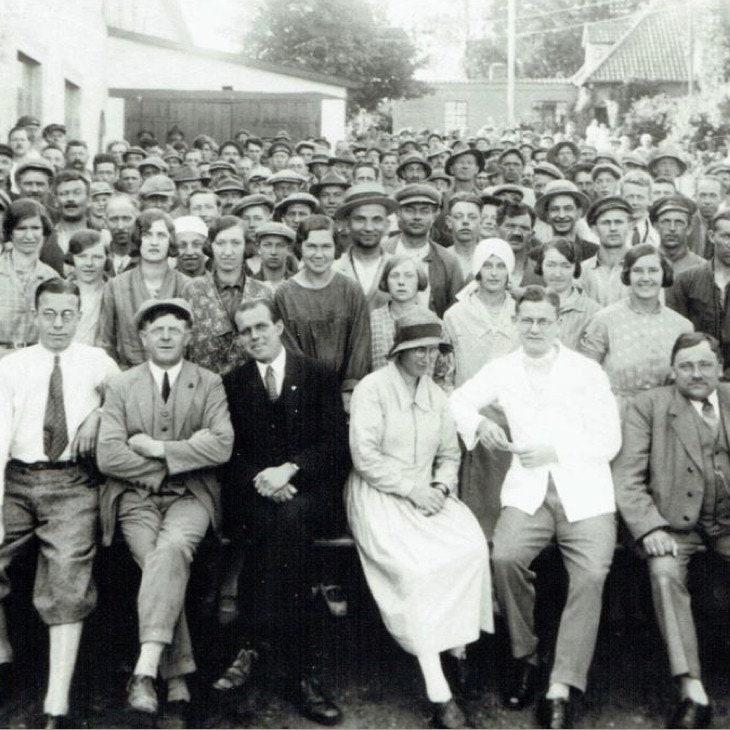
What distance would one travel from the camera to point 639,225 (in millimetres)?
7484

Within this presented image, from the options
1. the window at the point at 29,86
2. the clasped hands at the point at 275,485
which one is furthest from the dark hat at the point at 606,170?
the window at the point at 29,86

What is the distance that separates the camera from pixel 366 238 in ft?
20.8

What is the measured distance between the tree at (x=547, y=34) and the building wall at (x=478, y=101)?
790 centimetres

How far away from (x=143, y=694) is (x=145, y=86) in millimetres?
19806

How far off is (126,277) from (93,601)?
2.14 m

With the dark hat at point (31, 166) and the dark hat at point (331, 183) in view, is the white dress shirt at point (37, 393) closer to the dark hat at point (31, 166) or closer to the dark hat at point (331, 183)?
the dark hat at point (31, 166)

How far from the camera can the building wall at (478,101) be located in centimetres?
4738

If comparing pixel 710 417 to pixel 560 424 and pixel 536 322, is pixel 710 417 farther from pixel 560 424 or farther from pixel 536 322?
pixel 536 322

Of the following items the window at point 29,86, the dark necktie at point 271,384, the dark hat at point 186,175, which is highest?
the window at point 29,86

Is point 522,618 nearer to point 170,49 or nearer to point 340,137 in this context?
point 340,137

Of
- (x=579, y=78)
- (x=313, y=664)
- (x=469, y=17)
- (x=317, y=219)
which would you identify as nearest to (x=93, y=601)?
(x=313, y=664)

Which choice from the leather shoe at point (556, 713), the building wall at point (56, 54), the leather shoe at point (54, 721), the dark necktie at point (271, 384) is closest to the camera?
the leather shoe at point (54, 721)

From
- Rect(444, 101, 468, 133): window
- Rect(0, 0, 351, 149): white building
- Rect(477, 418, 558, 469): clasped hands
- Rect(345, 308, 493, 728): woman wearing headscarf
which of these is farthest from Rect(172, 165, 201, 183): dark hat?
Rect(444, 101, 468, 133): window

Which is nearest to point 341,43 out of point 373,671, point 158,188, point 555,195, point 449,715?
point 158,188
